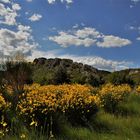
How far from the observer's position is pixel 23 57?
17375mm

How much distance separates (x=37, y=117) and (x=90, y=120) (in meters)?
2.35

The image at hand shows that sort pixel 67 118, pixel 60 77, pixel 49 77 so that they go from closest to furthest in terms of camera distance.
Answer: pixel 67 118, pixel 60 77, pixel 49 77

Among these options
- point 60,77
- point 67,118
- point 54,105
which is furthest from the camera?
point 60,77

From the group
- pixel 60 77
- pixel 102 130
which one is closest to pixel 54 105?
pixel 102 130

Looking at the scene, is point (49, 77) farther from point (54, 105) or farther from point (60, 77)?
point (54, 105)

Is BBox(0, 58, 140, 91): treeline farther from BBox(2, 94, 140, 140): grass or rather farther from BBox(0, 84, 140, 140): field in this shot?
BBox(2, 94, 140, 140): grass

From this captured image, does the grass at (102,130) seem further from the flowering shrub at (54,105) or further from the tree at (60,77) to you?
the tree at (60,77)

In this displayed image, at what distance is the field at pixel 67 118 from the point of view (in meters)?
8.91

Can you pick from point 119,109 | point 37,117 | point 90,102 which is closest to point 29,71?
point 119,109

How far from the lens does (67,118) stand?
10.9 m

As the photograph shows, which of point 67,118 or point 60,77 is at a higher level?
point 60,77

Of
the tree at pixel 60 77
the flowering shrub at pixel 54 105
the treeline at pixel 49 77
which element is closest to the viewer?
the flowering shrub at pixel 54 105

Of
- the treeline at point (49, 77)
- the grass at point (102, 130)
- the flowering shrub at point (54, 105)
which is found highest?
the treeline at point (49, 77)

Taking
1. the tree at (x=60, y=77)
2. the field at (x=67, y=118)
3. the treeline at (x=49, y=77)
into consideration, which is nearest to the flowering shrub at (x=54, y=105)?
the field at (x=67, y=118)
